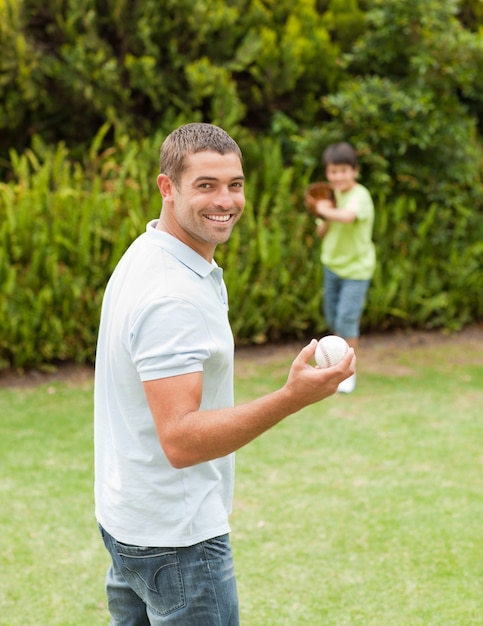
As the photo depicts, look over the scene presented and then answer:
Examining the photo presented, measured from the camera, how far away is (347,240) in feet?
23.5

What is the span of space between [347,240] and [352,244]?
0.17ft

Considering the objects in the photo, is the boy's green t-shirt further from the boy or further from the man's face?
the man's face

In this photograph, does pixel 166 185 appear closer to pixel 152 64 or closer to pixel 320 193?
pixel 320 193

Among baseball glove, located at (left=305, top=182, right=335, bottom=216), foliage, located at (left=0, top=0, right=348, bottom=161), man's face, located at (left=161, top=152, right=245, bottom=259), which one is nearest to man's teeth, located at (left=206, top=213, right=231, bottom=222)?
man's face, located at (left=161, top=152, right=245, bottom=259)

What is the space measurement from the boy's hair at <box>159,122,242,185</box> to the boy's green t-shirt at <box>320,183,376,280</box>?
469cm

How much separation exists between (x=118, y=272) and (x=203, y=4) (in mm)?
6202

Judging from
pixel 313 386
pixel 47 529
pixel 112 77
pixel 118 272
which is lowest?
pixel 47 529

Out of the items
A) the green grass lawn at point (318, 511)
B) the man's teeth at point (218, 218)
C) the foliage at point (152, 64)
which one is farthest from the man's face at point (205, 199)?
the foliage at point (152, 64)

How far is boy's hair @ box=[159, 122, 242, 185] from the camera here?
2289mm

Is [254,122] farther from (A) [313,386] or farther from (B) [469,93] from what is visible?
(A) [313,386]

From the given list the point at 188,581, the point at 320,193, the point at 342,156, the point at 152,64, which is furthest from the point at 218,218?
the point at 152,64

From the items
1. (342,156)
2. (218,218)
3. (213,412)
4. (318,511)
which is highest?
(218,218)

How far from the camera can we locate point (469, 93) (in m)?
8.42

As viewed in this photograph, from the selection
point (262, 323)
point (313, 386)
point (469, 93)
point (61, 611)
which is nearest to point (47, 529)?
point (61, 611)
